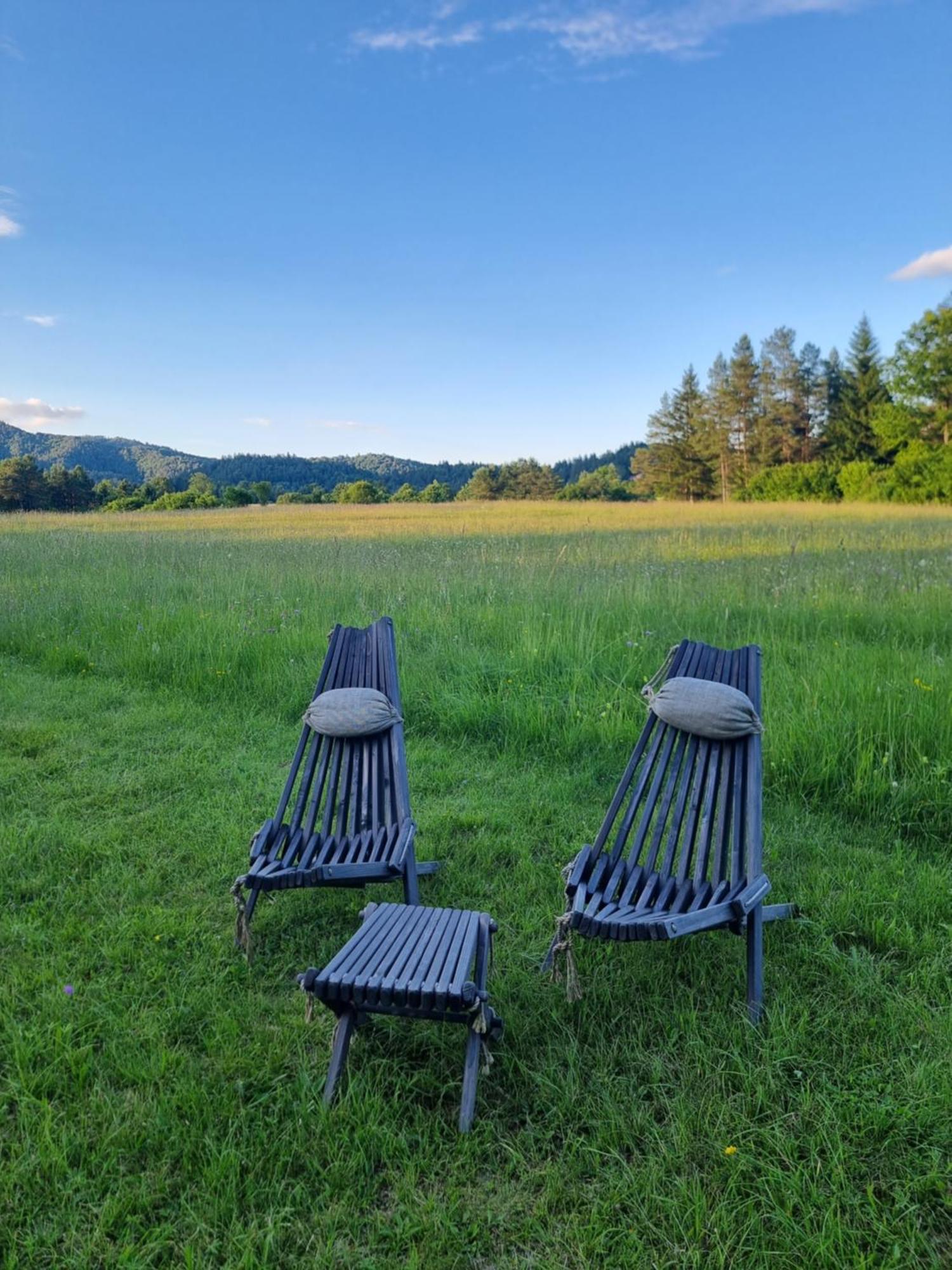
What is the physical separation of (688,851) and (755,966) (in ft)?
1.66

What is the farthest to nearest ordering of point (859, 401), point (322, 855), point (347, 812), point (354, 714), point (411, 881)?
1. point (859, 401)
2. point (354, 714)
3. point (347, 812)
4. point (322, 855)
5. point (411, 881)

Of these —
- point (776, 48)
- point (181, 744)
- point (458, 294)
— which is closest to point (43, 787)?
point (181, 744)

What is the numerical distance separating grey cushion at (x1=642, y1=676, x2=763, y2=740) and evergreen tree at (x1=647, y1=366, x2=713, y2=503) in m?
57.0

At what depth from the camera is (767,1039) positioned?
87.4 inches

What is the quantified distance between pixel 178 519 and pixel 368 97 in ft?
50.8

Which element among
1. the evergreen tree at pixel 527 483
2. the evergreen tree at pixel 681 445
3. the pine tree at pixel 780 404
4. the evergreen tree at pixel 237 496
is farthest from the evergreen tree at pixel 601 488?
the evergreen tree at pixel 237 496

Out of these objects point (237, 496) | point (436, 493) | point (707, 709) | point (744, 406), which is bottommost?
point (707, 709)

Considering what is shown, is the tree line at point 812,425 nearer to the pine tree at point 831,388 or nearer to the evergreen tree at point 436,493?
the pine tree at point 831,388

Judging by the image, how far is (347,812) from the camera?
3.30m

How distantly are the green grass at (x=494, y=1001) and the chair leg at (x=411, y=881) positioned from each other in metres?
0.31

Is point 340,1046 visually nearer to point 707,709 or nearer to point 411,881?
point 411,881

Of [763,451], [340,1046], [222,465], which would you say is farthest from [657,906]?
[222,465]

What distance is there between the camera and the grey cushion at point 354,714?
135 inches

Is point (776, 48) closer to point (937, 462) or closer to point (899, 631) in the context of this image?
point (899, 631)
